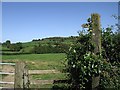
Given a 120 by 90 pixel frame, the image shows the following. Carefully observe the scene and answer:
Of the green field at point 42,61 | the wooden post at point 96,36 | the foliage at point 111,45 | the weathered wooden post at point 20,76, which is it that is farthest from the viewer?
the green field at point 42,61

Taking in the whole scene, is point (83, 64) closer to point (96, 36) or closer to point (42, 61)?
point (96, 36)

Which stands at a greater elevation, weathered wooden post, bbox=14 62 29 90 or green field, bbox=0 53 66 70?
green field, bbox=0 53 66 70

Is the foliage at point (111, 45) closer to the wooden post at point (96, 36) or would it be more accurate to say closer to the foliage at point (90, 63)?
the foliage at point (90, 63)

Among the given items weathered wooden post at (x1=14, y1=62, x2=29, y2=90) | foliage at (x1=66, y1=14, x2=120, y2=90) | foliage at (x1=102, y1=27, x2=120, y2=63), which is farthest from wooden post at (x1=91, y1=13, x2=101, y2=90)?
weathered wooden post at (x1=14, y1=62, x2=29, y2=90)

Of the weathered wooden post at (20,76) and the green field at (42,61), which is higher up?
the green field at (42,61)

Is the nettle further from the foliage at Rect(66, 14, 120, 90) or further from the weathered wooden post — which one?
the weathered wooden post

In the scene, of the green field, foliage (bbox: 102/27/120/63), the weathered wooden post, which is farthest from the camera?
the green field

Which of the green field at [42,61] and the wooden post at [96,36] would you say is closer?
the wooden post at [96,36]

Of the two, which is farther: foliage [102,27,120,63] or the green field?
the green field

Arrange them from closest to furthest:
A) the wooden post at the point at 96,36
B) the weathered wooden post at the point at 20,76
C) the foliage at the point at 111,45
Result: the weathered wooden post at the point at 20,76
the wooden post at the point at 96,36
the foliage at the point at 111,45

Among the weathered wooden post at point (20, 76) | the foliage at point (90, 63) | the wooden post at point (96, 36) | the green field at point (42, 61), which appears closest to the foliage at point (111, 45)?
the foliage at point (90, 63)

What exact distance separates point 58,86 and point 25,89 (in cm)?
187

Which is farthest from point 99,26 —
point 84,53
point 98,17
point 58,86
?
point 58,86

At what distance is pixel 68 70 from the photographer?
23.1 feet
